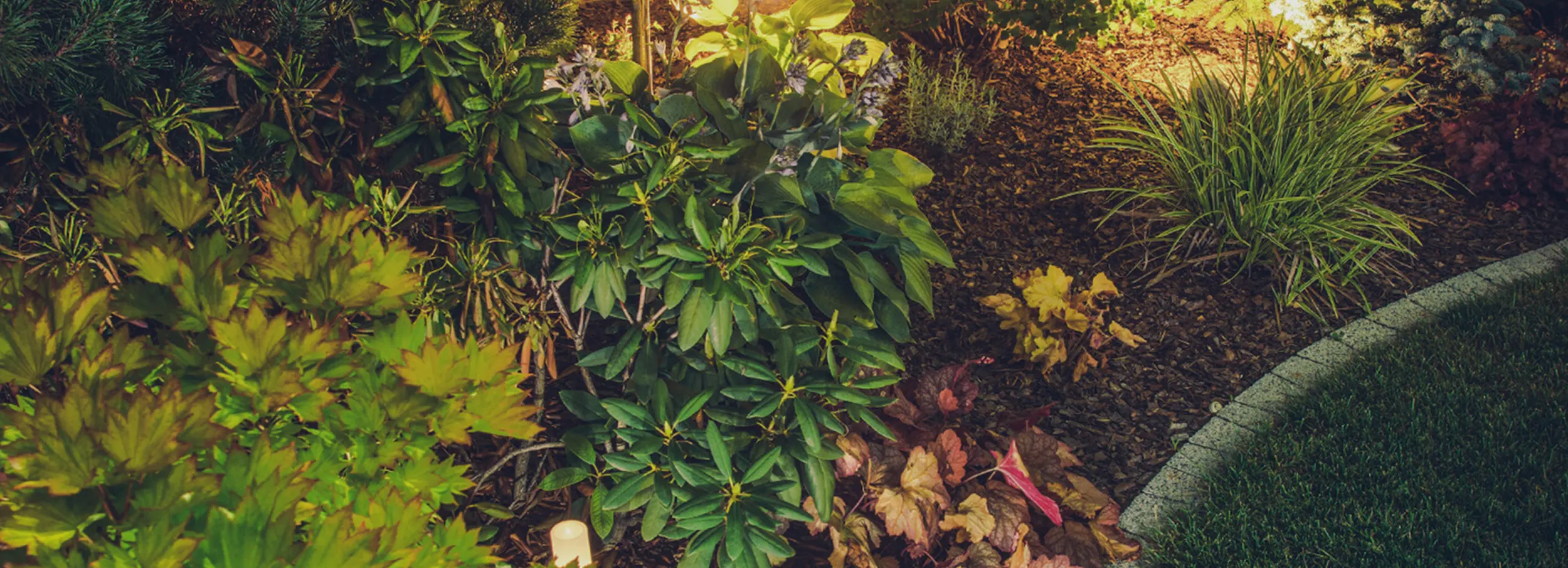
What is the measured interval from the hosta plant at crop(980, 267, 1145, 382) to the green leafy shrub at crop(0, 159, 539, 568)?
1894 mm

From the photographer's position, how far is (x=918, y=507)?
2.43 metres

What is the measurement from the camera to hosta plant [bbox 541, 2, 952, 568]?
212 cm

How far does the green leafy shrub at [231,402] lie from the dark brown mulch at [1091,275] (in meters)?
1.01

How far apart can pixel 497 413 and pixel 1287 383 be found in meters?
2.72

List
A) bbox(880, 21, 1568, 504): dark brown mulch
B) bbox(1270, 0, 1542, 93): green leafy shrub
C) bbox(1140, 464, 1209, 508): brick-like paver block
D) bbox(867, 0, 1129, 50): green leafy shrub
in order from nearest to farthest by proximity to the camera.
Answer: bbox(1140, 464, 1209, 508): brick-like paver block
bbox(880, 21, 1568, 504): dark brown mulch
bbox(867, 0, 1129, 50): green leafy shrub
bbox(1270, 0, 1542, 93): green leafy shrub

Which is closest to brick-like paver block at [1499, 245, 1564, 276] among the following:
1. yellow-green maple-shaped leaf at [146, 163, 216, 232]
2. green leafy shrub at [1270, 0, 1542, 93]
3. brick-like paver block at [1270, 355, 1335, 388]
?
green leafy shrub at [1270, 0, 1542, 93]

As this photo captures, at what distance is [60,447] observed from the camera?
1.10 metres

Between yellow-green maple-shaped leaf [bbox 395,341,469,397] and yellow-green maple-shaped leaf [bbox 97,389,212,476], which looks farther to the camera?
yellow-green maple-shaped leaf [bbox 395,341,469,397]

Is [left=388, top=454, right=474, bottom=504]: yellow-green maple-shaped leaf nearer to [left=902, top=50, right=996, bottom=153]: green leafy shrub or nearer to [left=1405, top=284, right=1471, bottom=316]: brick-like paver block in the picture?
[left=902, top=50, right=996, bottom=153]: green leafy shrub

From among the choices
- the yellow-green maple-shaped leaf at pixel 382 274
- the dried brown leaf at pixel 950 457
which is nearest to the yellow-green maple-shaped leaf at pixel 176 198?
the yellow-green maple-shaped leaf at pixel 382 274

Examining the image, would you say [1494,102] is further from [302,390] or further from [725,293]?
[302,390]

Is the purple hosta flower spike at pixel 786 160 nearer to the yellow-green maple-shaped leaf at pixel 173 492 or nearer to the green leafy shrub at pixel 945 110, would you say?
the yellow-green maple-shaped leaf at pixel 173 492

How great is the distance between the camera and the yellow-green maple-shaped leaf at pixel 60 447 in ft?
3.57

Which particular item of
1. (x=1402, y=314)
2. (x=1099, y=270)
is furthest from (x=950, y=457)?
(x=1402, y=314)
